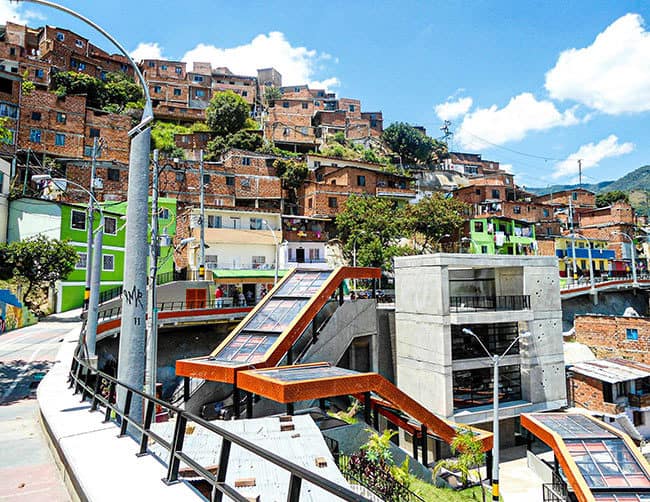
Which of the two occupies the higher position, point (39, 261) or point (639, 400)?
point (39, 261)

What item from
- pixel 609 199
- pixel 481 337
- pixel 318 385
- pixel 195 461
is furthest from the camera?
pixel 609 199

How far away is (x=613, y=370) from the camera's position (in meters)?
28.9

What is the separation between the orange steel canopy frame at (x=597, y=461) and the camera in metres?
15.7

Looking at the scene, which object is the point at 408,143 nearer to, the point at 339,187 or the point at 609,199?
the point at 339,187

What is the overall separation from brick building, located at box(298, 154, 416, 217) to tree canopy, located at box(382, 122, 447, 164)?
979 inches

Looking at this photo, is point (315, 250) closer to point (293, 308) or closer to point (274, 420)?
point (293, 308)

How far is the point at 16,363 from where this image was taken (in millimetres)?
15805

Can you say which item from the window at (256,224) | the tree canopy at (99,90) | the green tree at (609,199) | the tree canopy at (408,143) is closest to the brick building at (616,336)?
the window at (256,224)

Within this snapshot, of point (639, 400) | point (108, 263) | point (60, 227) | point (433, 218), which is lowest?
point (639, 400)

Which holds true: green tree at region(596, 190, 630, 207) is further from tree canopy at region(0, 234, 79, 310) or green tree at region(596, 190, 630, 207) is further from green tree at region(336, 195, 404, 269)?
tree canopy at region(0, 234, 79, 310)

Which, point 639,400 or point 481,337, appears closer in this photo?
point 481,337

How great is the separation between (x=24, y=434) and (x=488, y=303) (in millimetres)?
26369

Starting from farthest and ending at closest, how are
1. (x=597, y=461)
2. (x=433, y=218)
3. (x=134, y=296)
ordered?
(x=433, y=218), (x=597, y=461), (x=134, y=296)

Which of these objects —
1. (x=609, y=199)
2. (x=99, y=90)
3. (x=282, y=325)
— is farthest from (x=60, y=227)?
(x=609, y=199)
